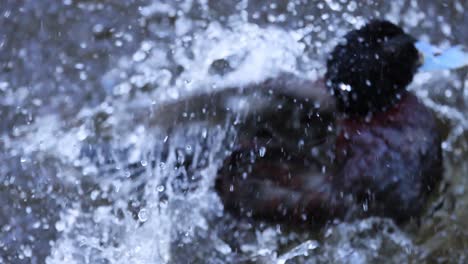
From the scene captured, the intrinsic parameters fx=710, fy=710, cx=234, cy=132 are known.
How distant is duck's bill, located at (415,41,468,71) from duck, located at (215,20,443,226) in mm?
30

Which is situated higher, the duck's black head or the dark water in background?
the duck's black head

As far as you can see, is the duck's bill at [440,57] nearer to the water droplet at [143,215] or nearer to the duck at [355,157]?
the duck at [355,157]

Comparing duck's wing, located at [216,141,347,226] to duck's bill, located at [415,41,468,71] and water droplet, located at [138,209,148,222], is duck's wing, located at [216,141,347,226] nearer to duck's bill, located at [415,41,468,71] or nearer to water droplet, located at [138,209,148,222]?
water droplet, located at [138,209,148,222]

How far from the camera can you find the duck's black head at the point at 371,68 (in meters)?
1.43

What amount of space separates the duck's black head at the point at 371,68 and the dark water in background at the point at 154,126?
9.5 inches

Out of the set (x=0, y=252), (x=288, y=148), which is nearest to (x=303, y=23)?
(x=288, y=148)

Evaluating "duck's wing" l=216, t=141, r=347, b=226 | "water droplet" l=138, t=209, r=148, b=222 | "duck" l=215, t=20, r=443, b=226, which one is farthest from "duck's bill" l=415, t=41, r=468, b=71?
"water droplet" l=138, t=209, r=148, b=222

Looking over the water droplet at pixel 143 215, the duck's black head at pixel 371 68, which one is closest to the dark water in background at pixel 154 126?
the water droplet at pixel 143 215

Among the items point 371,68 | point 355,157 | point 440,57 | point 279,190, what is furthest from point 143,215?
point 440,57

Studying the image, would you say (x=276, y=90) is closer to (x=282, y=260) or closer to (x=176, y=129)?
(x=176, y=129)

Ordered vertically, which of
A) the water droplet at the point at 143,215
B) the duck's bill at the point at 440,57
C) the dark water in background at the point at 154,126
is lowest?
the water droplet at the point at 143,215

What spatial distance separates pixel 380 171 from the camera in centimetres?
148

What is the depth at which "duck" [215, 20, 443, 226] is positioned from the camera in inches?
57.5

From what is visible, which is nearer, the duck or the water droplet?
the duck
